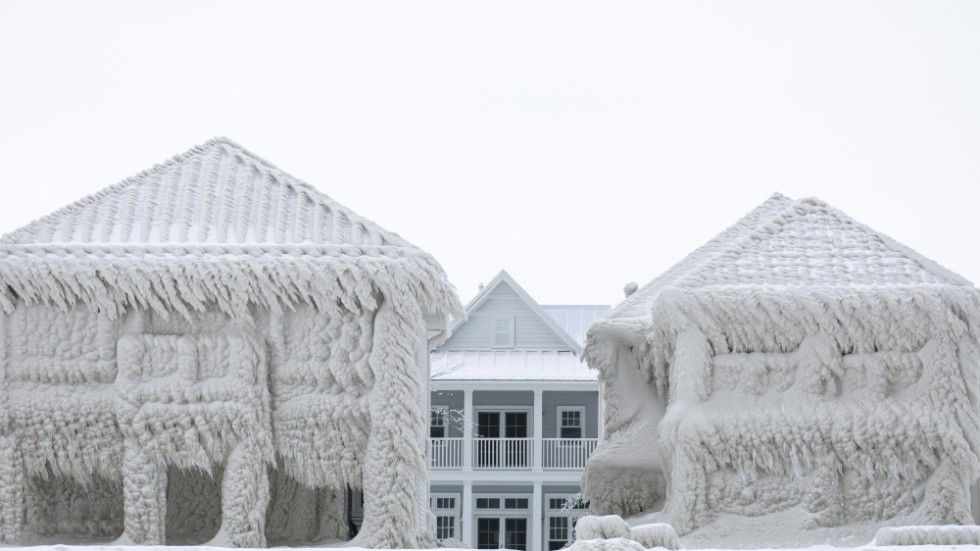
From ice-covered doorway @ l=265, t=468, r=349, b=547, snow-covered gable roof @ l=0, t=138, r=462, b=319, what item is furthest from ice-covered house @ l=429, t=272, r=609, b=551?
snow-covered gable roof @ l=0, t=138, r=462, b=319

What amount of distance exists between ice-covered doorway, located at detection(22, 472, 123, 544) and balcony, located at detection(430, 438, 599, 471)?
15.1 meters

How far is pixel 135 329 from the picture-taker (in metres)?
14.3

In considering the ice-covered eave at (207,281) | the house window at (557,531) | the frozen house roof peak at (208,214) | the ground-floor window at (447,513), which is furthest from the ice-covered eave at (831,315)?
the house window at (557,531)

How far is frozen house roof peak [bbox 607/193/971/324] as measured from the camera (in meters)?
15.3

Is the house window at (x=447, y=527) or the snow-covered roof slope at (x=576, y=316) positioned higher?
the snow-covered roof slope at (x=576, y=316)

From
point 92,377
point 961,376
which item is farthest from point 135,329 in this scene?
point 961,376

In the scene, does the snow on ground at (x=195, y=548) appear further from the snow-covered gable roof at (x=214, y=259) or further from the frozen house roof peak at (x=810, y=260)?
the frozen house roof peak at (x=810, y=260)

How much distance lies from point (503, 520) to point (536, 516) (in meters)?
1.33

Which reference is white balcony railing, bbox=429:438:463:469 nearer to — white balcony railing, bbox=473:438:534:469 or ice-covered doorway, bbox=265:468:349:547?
white balcony railing, bbox=473:438:534:469

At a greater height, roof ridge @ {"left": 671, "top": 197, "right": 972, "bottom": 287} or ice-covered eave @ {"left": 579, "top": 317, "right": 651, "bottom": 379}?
roof ridge @ {"left": 671, "top": 197, "right": 972, "bottom": 287}

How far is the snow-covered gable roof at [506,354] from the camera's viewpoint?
30.3m

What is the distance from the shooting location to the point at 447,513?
1227 inches

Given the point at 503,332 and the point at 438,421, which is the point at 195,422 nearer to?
the point at 503,332

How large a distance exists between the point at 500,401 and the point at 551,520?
2723 mm
